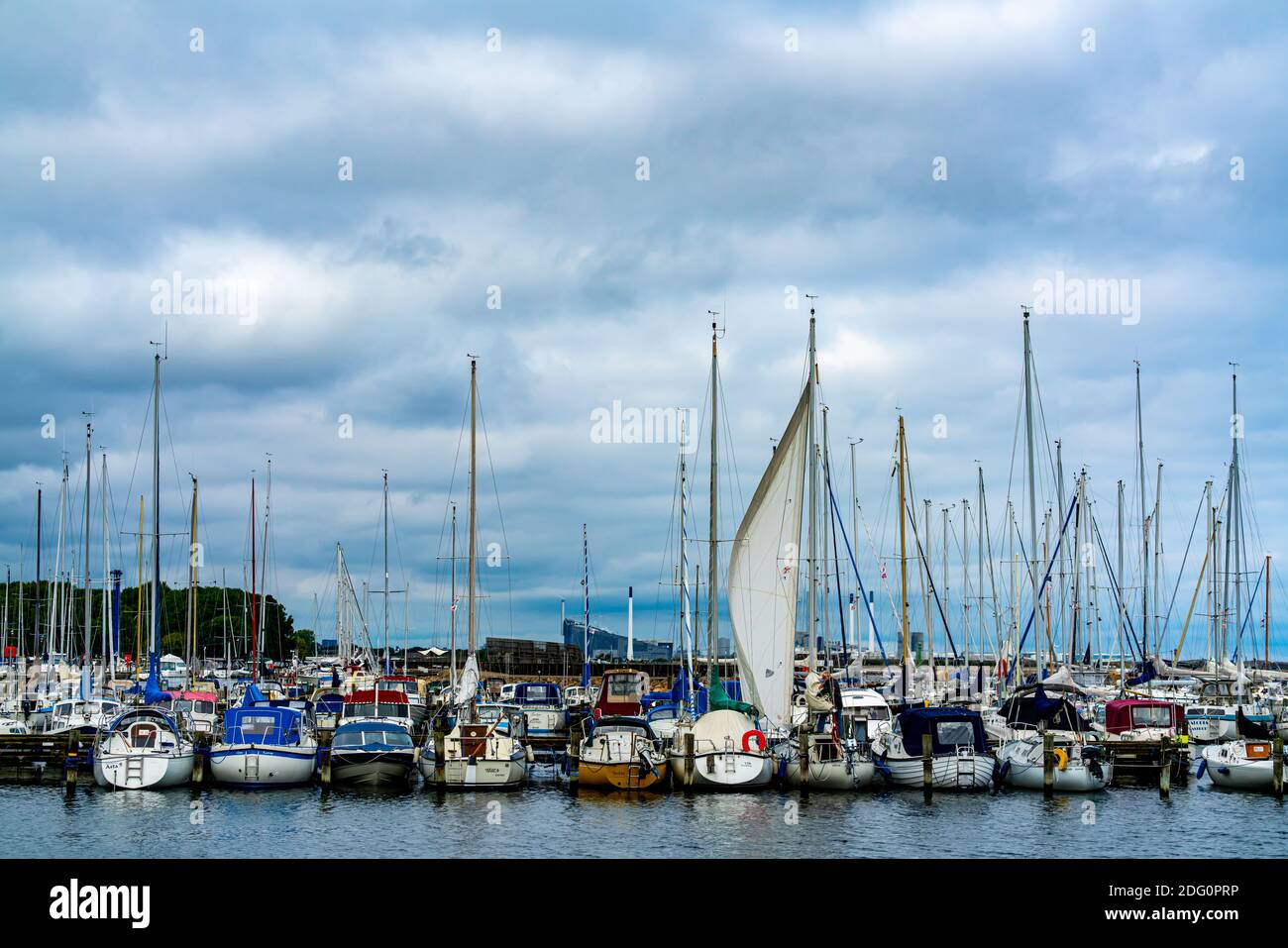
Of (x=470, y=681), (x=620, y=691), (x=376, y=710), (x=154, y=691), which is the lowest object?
(x=620, y=691)

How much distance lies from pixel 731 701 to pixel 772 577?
27.0 feet

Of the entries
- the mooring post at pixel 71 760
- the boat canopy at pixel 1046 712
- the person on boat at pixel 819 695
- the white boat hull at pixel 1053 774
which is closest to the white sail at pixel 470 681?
the person on boat at pixel 819 695

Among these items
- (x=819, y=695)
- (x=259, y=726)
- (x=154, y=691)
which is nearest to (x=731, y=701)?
(x=819, y=695)

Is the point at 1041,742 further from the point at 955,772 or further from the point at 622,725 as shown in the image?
the point at 622,725

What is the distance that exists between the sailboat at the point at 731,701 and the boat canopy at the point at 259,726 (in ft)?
51.4

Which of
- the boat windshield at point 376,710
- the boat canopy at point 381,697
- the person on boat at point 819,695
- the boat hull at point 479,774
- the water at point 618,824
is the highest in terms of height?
the person on boat at point 819,695

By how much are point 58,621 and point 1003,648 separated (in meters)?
79.9

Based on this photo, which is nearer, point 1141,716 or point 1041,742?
point 1041,742

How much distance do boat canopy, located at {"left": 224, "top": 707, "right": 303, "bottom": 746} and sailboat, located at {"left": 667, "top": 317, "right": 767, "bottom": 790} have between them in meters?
15.7

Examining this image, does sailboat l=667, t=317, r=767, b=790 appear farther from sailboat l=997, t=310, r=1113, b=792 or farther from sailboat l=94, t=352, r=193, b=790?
sailboat l=94, t=352, r=193, b=790

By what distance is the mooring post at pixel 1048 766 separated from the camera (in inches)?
1896

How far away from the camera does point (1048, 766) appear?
4822 cm

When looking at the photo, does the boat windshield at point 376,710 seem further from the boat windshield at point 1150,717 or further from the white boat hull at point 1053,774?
the boat windshield at point 1150,717
